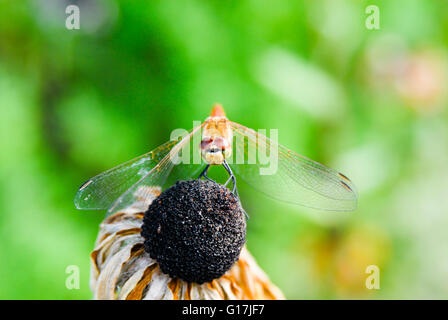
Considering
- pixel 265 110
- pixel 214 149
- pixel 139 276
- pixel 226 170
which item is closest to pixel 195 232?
pixel 139 276

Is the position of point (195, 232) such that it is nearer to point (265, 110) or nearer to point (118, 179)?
point (118, 179)

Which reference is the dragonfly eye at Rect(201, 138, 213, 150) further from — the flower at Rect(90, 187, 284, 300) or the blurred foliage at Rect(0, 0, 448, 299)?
the blurred foliage at Rect(0, 0, 448, 299)

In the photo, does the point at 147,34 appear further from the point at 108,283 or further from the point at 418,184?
the point at 418,184

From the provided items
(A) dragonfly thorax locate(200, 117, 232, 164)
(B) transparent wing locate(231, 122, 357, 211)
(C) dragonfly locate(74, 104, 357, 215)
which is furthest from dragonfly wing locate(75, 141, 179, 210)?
(B) transparent wing locate(231, 122, 357, 211)

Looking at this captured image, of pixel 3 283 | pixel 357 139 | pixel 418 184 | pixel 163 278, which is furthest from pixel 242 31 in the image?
pixel 3 283

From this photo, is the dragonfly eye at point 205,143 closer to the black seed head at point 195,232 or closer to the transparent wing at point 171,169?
the transparent wing at point 171,169

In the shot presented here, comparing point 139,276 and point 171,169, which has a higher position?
point 171,169
